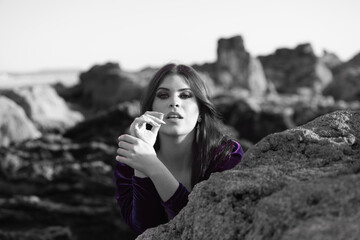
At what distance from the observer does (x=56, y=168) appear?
1709 centimetres

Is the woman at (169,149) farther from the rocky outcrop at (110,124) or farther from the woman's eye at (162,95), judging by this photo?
the rocky outcrop at (110,124)

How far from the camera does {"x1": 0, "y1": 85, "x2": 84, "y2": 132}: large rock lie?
87.8ft

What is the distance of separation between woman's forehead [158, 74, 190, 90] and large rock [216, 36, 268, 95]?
6058cm

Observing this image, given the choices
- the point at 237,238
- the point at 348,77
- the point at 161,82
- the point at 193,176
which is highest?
the point at 161,82

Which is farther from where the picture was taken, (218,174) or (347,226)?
(218,174)

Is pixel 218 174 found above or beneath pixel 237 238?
above

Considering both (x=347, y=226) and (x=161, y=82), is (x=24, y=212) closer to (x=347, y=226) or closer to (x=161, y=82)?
(x=161, y=82)

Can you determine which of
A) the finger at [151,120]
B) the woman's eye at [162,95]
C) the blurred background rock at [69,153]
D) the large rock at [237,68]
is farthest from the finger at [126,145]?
the large rock at [237,68]

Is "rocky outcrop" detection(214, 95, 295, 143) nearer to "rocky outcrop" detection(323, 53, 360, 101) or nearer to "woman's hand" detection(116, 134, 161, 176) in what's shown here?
"woman's hand" detection(116, 134, 161, 176)

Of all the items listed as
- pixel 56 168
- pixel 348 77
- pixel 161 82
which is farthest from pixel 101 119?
pixel 348 77

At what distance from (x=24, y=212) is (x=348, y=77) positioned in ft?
151

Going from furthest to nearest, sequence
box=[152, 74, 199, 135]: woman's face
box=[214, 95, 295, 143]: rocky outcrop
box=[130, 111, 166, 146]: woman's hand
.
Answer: box=[214, 95, 295, 143]: rocky outcrop → box=[152, 74, 199, 135]: woman's face → box=[130, 111, 166, 146]: woman's hand

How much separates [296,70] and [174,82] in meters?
71.6

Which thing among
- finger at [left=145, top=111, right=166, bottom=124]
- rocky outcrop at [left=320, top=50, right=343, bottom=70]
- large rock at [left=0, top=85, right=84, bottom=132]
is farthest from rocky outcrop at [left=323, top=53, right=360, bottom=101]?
finger at [left=145, top=111, right=166, bottom=124]
